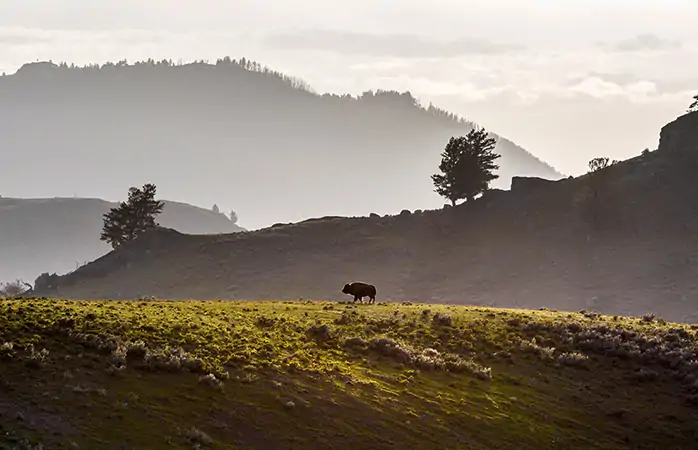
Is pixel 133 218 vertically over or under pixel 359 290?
over

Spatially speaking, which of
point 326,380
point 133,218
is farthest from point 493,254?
point 326,380

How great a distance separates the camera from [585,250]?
370 ft

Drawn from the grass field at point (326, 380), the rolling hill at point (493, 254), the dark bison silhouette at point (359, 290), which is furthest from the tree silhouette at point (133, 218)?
the grass field at point (326, 380)

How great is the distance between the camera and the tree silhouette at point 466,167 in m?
126

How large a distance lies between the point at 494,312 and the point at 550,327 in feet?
15.5

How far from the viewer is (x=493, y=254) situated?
4621 inches

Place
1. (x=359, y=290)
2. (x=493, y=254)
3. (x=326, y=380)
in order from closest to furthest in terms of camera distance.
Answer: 1. (x=326, y=380)
2. (x=359, y=290)
3. (x=493, y=254)

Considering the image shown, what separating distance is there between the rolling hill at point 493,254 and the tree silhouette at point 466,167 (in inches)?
193

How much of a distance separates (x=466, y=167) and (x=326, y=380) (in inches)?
4010

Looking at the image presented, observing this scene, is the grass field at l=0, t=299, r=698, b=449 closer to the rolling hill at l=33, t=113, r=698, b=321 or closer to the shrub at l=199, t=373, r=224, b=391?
the shrub at l=199, t=373, r=224, b=391

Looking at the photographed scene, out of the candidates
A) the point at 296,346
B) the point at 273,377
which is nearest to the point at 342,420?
the point at 273,377

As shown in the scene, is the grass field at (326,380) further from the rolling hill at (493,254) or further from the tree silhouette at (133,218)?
the tree silhouette at (133,218)

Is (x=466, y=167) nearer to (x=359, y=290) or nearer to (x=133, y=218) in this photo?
(x=133, y=218)

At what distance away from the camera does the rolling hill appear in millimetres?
101125
